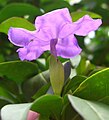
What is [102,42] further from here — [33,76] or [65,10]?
[65,10]

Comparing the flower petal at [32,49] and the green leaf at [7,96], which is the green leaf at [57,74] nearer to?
the flower petal at [32,49]

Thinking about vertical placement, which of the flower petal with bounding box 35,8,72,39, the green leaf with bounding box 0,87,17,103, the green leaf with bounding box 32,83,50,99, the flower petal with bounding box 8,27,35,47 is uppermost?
the flower petal with bounding box 35,8,72,39

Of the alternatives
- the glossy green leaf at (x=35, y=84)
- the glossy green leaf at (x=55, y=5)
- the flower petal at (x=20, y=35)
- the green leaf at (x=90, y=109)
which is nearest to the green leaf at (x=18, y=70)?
the glossy green leaf at (x=35, y=84)

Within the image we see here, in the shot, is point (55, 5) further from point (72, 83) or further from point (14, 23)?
point (72, 83)

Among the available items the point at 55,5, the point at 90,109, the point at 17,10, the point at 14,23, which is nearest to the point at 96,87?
the point at 90,109

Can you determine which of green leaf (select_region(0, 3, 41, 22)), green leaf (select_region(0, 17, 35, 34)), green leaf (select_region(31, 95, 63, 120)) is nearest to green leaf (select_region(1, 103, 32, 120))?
green leaf (select_region(31, 95, 63, 120))

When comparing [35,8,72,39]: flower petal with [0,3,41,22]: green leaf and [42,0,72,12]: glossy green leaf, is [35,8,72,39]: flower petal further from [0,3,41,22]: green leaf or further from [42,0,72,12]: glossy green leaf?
[42,0,72,12]: glossy green leaf
